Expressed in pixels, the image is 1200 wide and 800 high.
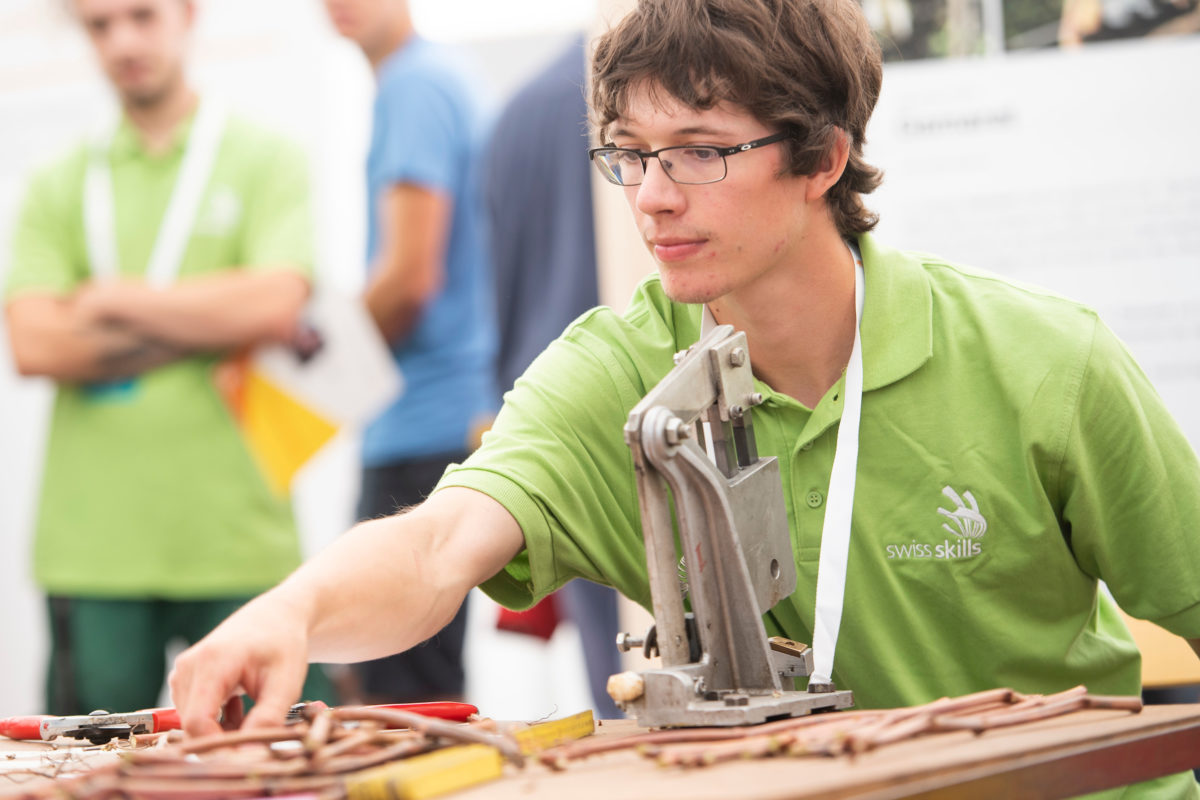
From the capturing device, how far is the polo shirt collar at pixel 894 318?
202 cm

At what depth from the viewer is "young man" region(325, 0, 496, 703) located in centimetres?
433

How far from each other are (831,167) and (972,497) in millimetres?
562

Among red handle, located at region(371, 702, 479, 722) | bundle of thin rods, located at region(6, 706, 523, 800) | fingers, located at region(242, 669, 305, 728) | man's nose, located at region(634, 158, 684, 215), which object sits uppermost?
man's nose, located at region(634, 158, 684, 215)

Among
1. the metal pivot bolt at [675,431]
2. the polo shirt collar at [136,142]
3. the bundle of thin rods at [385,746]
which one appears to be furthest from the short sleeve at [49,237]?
the metal pivot bolt at [675,431]

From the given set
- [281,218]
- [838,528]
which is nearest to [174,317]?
[281,218]

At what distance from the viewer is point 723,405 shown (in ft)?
5.74

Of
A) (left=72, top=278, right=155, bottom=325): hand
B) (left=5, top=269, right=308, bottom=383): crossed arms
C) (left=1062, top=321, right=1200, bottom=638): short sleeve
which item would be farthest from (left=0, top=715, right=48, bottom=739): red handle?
(left=72, top=278, right=155, bottom=325): hand

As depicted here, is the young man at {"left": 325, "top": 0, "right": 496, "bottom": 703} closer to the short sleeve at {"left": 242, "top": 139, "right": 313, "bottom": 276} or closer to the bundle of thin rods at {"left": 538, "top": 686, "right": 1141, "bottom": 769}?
the short sleeve at {"left": 242, "top": 139, "right": 313, "bottom": 276}

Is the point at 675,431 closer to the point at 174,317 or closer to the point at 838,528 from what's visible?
the point at 838,528

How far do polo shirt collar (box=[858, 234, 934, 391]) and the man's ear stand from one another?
0.13 meters

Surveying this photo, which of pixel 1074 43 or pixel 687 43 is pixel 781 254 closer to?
pixel 687 43

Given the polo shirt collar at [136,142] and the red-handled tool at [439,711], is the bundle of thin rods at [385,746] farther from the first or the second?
the polo shirt collar at [136,142]

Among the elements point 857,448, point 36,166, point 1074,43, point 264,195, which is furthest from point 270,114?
point 857,448

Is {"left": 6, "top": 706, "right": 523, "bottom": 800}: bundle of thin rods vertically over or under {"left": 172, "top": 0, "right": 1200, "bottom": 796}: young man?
under
